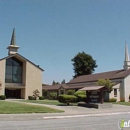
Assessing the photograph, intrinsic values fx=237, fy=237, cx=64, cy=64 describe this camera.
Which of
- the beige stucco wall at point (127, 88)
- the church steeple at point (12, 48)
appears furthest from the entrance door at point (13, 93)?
the beige stucco wall at point (127, 88)

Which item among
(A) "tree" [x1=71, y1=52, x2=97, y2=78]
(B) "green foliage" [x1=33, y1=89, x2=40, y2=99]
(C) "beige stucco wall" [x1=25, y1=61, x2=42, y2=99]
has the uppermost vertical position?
(A) "tree" [x1=71, y1=52, x2=97, y2=78]

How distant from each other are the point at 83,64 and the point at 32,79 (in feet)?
108

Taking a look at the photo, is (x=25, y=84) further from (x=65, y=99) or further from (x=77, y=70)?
(x=77, y=70)

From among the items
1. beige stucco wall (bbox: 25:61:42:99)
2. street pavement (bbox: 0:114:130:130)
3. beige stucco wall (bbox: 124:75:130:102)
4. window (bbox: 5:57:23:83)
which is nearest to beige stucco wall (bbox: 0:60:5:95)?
window (bbox: 5:57:23:83)

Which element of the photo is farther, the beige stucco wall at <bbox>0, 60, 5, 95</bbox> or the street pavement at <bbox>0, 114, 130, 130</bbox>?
the beige stucco wall at <bbox>0, 60, 5, 95</bbox>

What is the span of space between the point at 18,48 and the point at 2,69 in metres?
9.06

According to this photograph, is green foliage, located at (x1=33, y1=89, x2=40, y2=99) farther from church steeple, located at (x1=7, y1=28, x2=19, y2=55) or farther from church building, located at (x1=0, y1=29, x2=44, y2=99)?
church steeple, located at (x1=7, y1=28, x2=19, y2=55)

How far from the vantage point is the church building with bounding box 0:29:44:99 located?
46.0m

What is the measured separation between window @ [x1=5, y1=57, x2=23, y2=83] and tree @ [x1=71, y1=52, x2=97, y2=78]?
108 ft

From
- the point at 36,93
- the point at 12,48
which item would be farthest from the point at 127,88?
the point at 12,48

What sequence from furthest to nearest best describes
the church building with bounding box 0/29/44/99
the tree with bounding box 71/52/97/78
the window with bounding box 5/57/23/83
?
1. the tree with bounding box 71/52/97/78
2. the church building with bounding box 0/29/44/99
3. the window with bounding box 5/57/23/83

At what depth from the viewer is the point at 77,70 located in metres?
78.9

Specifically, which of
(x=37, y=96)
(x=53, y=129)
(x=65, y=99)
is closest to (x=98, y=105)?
(x=65, y=99)

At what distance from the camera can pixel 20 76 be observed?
47.7m
